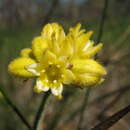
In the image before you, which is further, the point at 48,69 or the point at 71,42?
the point at 48,69

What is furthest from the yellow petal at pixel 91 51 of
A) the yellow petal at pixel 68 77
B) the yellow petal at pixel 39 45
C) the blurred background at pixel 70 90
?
the blurred background at pixel 70 90

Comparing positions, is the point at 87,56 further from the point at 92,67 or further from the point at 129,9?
the point at 129,9

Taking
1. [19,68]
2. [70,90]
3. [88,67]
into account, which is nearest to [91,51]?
[88,67]

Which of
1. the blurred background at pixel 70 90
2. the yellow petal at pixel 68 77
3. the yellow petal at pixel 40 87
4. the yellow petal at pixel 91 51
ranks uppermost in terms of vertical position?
the yellow petal at pixel 91 51

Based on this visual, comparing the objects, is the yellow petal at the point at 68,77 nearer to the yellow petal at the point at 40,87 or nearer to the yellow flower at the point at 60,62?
the yellow flower at the point at 60,62

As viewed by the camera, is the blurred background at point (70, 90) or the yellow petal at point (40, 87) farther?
the blurred background at point (70, 90)

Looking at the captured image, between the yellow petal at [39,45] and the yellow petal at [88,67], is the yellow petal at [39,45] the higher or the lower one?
the higher one

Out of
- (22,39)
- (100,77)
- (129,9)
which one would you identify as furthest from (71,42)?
(22,39)
